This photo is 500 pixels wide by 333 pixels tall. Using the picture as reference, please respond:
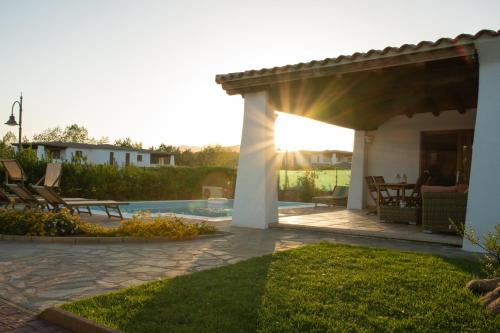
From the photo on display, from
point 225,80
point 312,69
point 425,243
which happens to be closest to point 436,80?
point 312,69

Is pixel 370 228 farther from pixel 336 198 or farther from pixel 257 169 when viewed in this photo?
pixel 336 198

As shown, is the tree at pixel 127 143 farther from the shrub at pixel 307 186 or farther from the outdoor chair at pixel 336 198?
the outdoor chair at pixel 336 198

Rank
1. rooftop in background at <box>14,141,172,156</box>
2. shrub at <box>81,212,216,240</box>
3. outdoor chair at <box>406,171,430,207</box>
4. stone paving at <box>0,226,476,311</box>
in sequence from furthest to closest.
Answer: rooftop in background at <box>14,141,172,156</box> < outdoor chair at <box>406,171,430,207</box> < shrub at <box>81,212,216,240</box> < stone paving at <box>0,226,476,311</box>

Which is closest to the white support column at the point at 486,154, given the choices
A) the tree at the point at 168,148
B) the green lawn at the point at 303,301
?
the green lawn at the point at 303,301

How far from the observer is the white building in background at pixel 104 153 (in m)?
47.4

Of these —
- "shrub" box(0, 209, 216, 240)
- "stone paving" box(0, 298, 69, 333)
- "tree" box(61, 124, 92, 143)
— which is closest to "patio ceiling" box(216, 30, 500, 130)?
"shrub" box(0, 209, 216, 240)

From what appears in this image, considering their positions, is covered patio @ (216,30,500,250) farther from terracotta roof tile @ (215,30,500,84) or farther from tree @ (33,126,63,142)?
tree @ (33,126,63,142)

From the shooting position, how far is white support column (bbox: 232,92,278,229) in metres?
8.88

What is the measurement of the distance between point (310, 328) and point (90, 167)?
16.0 metres

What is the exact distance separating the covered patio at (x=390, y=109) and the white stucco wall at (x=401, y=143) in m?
0.03

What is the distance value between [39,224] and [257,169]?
4267 mm

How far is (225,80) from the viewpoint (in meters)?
8.84

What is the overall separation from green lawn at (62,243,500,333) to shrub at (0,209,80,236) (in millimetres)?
3526

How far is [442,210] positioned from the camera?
25.2 feet
